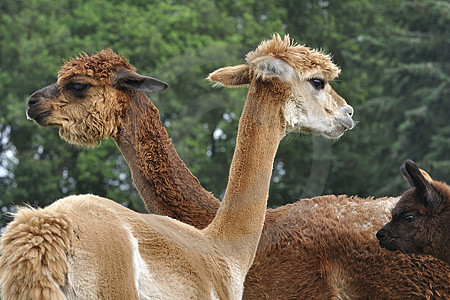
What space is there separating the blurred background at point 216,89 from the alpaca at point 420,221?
11.0m

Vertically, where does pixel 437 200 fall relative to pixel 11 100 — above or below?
below

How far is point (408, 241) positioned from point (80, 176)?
18929mm

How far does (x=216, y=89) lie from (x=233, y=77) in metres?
13.4

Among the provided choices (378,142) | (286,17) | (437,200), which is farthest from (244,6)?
(437,200)

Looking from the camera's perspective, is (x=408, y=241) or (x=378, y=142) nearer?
(x=408, y=241)

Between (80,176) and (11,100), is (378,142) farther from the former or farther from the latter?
(11,100)

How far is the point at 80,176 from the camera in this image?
905 inches

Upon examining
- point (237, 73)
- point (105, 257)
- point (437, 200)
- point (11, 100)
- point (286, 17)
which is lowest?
point (105, 257)

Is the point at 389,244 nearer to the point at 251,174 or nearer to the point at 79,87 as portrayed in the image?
the point at 251,174

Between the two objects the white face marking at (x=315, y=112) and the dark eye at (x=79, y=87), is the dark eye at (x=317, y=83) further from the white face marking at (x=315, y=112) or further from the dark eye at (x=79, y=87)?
the dark eye at (x=79, y=87)

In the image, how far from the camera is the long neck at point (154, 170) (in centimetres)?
563

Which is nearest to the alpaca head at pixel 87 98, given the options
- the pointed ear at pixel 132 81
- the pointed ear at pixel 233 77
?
the pointed ear at pixel 132 81

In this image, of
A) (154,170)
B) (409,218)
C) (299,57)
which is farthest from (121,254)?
(409,218)

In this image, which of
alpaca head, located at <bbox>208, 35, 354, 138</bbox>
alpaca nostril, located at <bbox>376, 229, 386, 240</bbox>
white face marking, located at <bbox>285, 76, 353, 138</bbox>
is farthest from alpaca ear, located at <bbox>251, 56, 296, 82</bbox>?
alpaca nostril, located at <bbox>376, 229, 386, 240</bbox>
